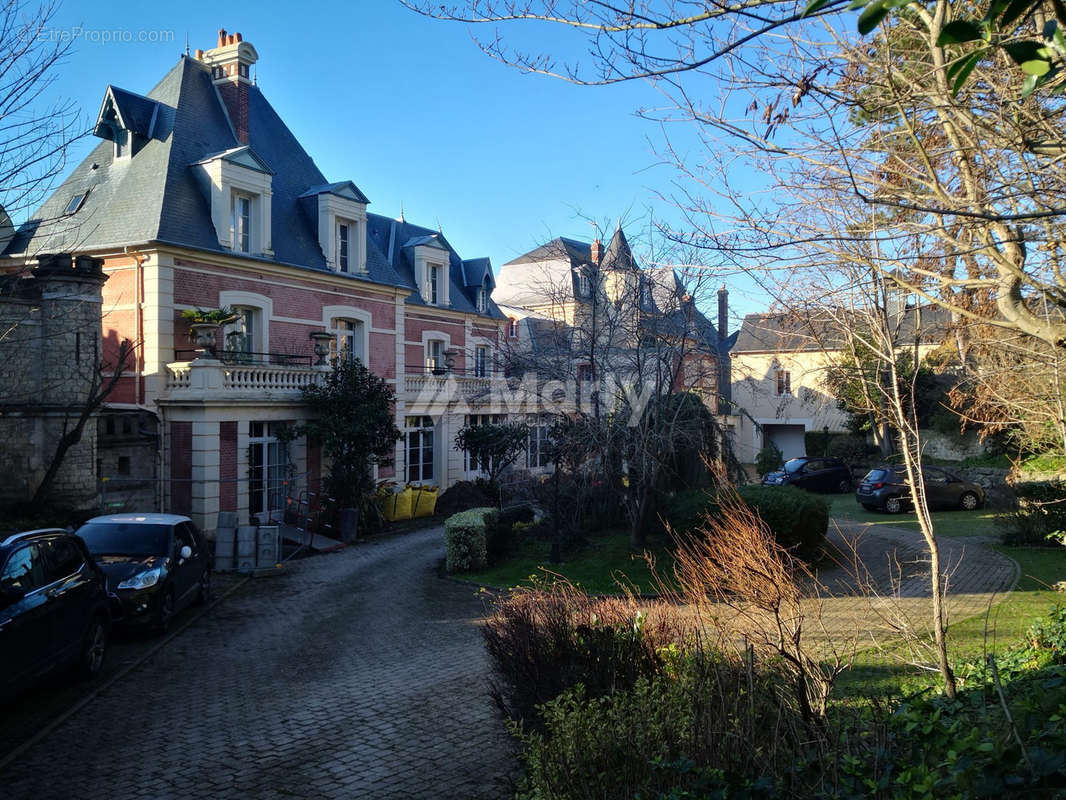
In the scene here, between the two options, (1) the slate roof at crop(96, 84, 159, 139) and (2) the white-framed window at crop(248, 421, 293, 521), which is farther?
(1) the slate roof at crop(96, 84, 159, 139)

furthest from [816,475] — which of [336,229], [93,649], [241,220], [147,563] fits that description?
[93,649]

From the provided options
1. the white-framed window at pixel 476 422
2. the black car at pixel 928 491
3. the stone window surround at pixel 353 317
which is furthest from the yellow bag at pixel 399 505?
the black car at pixel 928 491

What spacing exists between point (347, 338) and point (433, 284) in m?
7.48

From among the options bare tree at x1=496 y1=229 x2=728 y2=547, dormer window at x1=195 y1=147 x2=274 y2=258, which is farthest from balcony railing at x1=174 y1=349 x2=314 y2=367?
bare tree at x1=496 y1=229 x2=728 y2=547

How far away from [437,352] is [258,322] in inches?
396

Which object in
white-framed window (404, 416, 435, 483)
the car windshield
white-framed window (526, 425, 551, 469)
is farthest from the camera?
white-framed window (404, 416, 435, 483)

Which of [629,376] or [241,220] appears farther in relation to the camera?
[241,220]

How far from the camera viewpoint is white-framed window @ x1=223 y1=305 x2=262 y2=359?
19375mm

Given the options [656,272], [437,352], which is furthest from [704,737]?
[437,352]

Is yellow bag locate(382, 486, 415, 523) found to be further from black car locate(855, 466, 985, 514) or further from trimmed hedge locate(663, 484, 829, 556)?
black car locate(855, 466, 985, 514)

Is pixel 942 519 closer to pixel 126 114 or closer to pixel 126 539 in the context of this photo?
pixel 126 539

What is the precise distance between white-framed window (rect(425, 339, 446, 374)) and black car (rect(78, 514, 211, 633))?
17.0m

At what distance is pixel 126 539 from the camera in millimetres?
11422

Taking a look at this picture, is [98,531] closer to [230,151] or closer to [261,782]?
[261,782]
